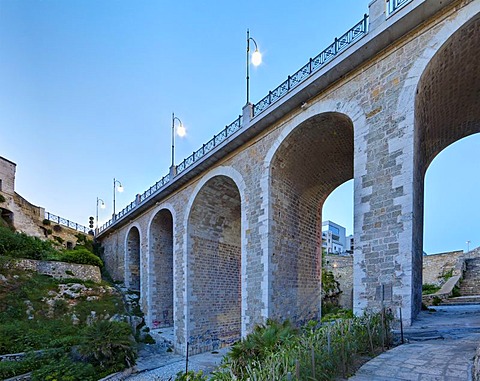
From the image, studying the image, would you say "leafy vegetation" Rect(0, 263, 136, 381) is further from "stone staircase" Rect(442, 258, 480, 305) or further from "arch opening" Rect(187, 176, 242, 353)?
"stone staircase" Rect(442, 258, 480, 305)

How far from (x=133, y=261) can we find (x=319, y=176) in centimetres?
1640

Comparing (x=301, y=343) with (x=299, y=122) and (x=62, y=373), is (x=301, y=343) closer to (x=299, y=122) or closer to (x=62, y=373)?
(x=299, y=122)

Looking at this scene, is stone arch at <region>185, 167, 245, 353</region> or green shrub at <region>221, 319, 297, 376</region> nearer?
green shrub at <region>221, 319, 297, 376</region>

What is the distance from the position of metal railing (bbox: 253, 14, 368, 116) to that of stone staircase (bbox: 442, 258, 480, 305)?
32.4 feet

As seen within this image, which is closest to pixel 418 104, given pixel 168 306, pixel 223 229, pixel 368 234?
pixel 368 234

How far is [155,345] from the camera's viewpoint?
1366 cm

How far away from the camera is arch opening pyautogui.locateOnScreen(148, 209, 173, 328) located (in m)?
16.2

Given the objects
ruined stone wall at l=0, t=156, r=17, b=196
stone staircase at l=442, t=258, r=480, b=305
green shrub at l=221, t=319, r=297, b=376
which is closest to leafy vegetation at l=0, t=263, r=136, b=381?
green shrub at l=221, t=319, r=297, b=376

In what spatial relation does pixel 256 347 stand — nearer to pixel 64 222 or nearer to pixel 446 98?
pixel 446 98

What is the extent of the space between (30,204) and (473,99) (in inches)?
1156

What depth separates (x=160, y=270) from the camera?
17.1m

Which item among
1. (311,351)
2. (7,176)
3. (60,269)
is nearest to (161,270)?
(60,269)

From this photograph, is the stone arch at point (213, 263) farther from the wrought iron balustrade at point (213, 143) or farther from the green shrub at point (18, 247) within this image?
the green shrub at point (18, 247)

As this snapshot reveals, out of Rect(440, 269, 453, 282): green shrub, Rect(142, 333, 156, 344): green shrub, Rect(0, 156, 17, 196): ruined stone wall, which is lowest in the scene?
Rect(142, 333, 156, 344): green shrub
